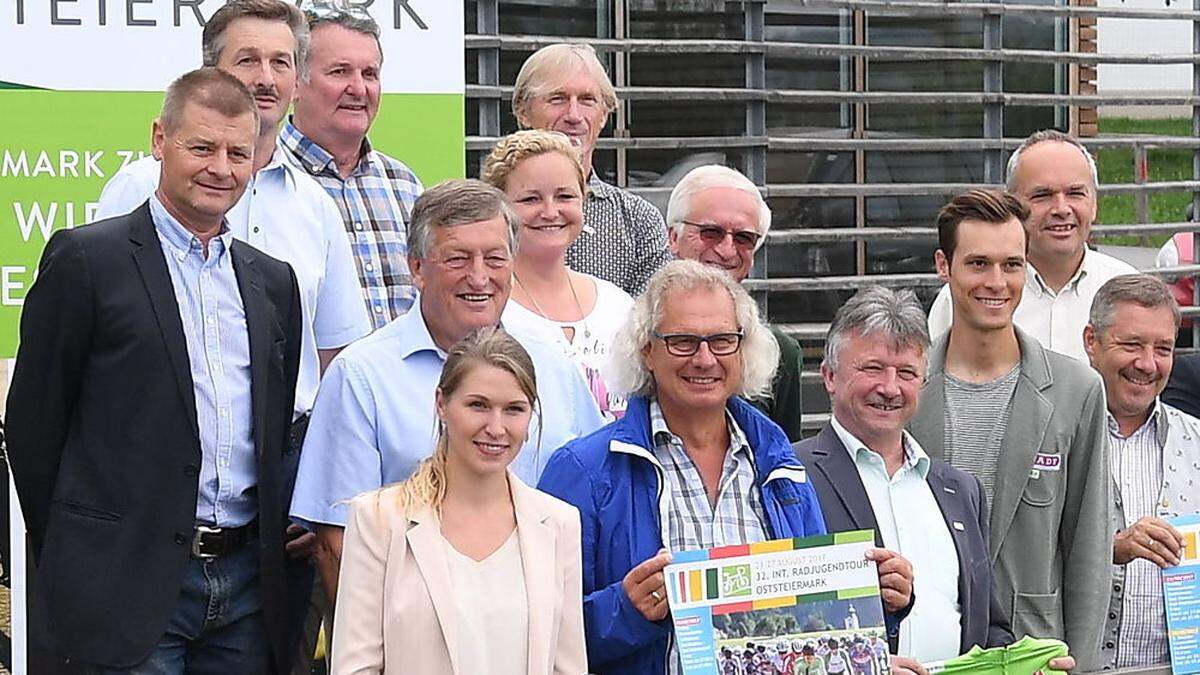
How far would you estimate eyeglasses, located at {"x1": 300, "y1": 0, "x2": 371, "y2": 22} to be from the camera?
15.3 feet

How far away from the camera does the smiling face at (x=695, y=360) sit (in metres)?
3.64

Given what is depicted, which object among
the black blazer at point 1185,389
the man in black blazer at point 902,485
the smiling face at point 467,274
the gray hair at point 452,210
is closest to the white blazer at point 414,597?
the smiling face at point 467,274

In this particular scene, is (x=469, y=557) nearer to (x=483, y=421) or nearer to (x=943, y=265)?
(x=483, y=421)

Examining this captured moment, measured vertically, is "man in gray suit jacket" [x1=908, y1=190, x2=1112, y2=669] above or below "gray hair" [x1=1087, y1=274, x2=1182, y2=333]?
below

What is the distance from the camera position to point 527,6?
8.32 metres

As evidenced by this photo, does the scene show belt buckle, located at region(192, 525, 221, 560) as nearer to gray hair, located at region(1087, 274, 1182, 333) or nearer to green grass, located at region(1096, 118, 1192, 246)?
gray hair, located at region(1087, 274, 1182, 333)

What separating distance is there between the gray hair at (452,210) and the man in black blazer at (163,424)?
353 mm

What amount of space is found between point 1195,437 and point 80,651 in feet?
8.92

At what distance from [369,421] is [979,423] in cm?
149

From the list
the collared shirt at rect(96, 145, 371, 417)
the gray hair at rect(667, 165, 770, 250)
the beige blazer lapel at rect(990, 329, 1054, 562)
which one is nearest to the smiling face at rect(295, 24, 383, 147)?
the collared shirt at rect(96, 145, 371, 417)

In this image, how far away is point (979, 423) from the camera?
4223mm

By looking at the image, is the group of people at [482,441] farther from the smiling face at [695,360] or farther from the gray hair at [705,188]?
the gray hair at [705,188]

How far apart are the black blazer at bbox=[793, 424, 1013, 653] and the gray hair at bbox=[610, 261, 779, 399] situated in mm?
264

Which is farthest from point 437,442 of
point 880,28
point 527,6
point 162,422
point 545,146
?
point 880,28
